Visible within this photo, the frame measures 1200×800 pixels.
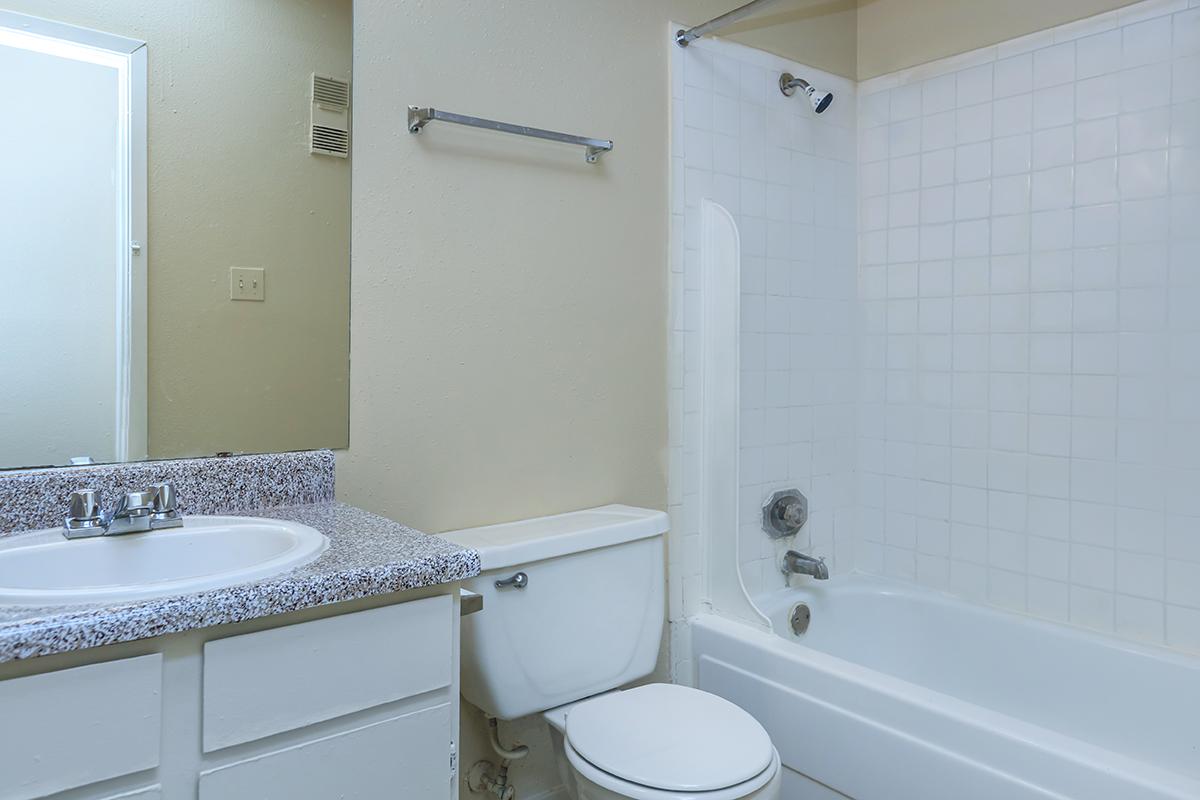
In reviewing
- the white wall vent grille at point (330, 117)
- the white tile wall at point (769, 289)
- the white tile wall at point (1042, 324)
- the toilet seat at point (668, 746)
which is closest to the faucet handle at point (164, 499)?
the white wall vent grille at point (330, 117)

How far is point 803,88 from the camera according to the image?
229 centimetres

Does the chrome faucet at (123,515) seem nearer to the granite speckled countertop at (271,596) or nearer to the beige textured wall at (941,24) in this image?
the granite speckled countertop at (271,596)

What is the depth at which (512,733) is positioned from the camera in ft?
5.97

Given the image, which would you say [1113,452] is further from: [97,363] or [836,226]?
[97,363]

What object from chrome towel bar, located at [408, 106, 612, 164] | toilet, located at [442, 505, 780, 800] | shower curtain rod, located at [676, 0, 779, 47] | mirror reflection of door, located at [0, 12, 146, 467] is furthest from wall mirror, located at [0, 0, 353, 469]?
shower curtain rod, located at [676, 0, 779, 47]

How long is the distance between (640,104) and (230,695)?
163cm

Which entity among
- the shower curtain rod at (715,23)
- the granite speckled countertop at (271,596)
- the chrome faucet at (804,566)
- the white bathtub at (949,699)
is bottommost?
the white bathtub at (949,699)

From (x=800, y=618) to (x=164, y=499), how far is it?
1.71 metres

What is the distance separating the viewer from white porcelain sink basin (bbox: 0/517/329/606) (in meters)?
0.99

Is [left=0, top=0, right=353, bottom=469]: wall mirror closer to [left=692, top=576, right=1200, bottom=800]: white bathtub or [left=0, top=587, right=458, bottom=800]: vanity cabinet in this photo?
[left=0, top=587, right=458, bottom=800]: vanity cabinet

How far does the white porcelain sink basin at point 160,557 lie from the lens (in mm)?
989

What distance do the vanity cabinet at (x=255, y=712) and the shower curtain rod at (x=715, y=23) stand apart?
155cm

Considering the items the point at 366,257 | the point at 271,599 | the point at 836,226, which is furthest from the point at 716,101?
the point at 271,599

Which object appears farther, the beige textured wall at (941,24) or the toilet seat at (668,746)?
the beige textured wall at (941,24)
